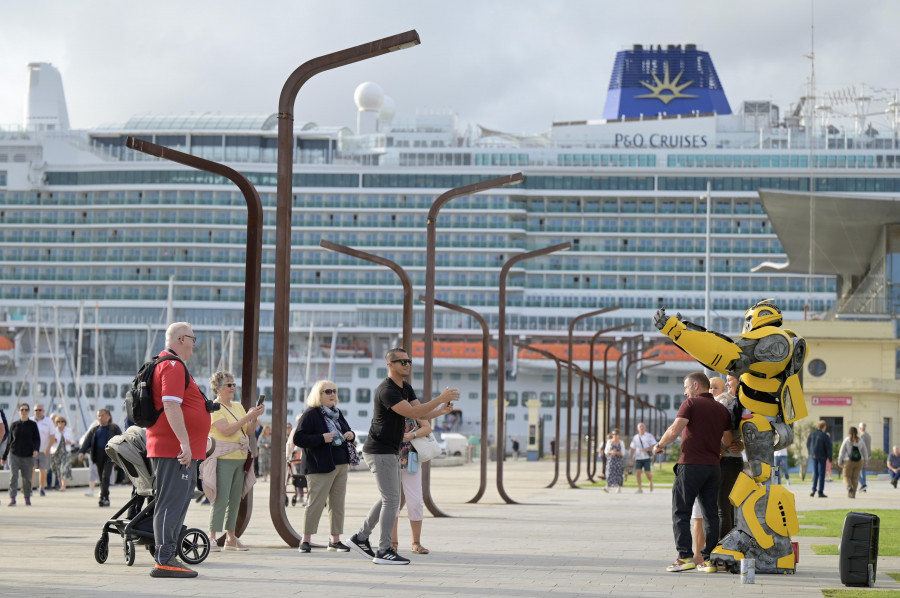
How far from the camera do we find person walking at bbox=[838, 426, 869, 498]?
989 inches

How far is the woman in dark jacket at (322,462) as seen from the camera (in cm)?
1137

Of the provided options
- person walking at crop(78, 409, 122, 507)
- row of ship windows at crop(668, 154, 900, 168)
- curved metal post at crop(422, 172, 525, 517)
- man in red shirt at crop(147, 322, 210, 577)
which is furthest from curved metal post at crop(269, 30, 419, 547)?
row of ship windows at crop(668, 154, 900, 168)

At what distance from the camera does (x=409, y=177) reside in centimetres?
8575

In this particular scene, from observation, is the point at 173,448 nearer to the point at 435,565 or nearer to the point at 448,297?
the point at 435,565

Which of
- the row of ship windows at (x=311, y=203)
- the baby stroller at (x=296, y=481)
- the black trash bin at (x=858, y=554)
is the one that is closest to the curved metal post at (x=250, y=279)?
the black trash bin at (x=858, y=554)

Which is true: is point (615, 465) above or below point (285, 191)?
below

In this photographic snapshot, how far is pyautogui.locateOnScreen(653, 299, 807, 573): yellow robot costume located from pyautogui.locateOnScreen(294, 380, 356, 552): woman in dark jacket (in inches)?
120

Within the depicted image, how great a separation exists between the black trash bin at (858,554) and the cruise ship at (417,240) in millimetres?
68281

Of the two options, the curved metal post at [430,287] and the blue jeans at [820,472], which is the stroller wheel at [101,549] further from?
the blue jeans at [820,472]

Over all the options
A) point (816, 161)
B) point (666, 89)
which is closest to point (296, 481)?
point (816, 161)

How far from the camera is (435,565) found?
1039cm

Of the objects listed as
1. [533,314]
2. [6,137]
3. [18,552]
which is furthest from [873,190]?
[18,552]

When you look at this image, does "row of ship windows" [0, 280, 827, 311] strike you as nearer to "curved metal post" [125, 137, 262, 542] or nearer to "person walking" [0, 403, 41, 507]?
"person walking" [0, 403, 41, 507]

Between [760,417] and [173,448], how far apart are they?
14.3 ft
